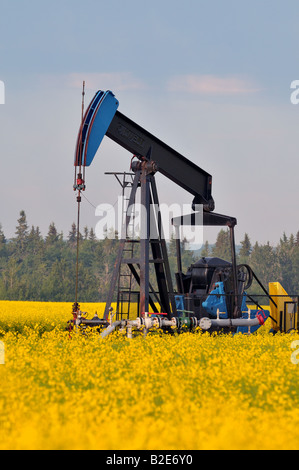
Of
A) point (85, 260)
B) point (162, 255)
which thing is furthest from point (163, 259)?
point (85, 260)

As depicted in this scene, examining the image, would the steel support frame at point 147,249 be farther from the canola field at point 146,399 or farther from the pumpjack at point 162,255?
the canola field at point 146,399

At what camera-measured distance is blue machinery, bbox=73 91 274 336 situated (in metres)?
18.6

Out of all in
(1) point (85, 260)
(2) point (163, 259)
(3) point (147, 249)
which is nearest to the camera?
(3) point (147, 249)

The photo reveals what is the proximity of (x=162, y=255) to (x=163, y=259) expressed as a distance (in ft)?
0.45

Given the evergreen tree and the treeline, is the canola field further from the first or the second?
the evergreen tree

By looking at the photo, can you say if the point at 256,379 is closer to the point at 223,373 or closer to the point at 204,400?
the point at 223,373

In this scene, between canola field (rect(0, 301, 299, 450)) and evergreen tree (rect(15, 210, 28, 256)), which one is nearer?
canola field (rect(0, 301, 299, 450))

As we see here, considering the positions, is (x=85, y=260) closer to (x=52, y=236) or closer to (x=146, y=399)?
(x=52, y=236)

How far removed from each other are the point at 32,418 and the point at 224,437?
8.04ft

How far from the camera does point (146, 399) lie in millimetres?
8930

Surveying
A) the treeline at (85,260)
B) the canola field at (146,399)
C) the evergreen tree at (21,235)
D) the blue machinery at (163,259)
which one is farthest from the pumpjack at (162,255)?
the evergreen tree at (21,235)

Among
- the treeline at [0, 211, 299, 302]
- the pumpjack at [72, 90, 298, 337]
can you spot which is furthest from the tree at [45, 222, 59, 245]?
the pumpjack at [72, 90, 298, 337]

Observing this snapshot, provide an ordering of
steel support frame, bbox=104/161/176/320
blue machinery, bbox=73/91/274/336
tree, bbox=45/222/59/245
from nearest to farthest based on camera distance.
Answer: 1. blue machinery, bbox=73/91/274/336
2. steel support frame, bbox=104/161/176/320
3. tree, bbox=45/222/59/245
